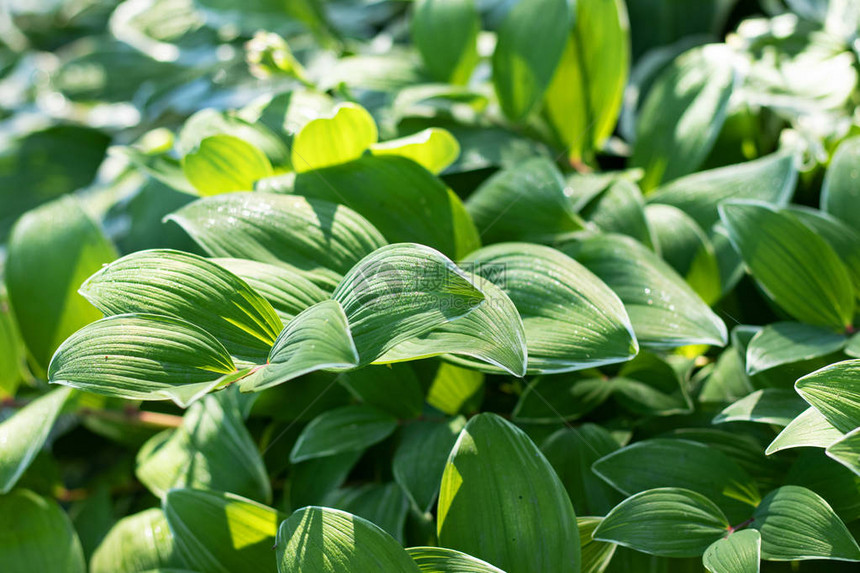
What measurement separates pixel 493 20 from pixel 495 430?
1.70 feet

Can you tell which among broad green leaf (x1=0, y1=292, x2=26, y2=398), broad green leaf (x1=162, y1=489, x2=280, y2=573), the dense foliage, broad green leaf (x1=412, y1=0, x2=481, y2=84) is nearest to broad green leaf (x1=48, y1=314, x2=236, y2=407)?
the dense foliage

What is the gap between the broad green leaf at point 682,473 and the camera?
1.02 ft

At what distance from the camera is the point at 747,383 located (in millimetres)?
355

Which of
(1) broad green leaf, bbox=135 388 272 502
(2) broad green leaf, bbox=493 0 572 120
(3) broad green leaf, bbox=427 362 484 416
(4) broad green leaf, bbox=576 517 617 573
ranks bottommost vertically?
(1) broad green leaf, bbox=135 388 272 502

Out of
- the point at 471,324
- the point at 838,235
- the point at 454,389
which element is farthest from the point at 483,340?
the point at 838,235

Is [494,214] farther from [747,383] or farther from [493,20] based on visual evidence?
[493,20]

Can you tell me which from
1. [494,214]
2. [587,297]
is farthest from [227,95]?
[587,297]

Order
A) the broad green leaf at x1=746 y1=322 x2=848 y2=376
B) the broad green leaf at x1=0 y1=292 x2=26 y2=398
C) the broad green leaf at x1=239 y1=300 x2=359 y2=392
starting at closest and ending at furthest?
the broad green leaf at x1=239 y1=300 x2=359 y2=392 < the broad green leaf at x1=746 y1=322 x2=848 y2=376 < the broad green leaf at x1=0 y1=292 x2=26 y2=398

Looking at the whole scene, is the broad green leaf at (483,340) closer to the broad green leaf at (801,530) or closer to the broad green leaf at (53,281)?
the broad green leaf at (801,530)

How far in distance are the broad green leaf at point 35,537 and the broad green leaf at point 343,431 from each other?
0.48ft

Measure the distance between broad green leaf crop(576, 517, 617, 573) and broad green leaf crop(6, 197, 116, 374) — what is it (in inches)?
13.0

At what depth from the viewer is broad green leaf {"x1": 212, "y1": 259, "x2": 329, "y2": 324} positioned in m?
0.30

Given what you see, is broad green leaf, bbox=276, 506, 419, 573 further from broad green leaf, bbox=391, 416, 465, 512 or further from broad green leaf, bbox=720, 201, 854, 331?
broad green leaf, bbox=720, 201, 854, 331

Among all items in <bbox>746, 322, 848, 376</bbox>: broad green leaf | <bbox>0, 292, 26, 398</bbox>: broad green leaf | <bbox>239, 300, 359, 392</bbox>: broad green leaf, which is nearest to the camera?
<bbox>239, 300, 359, 392</bbox>: broad green leaf
